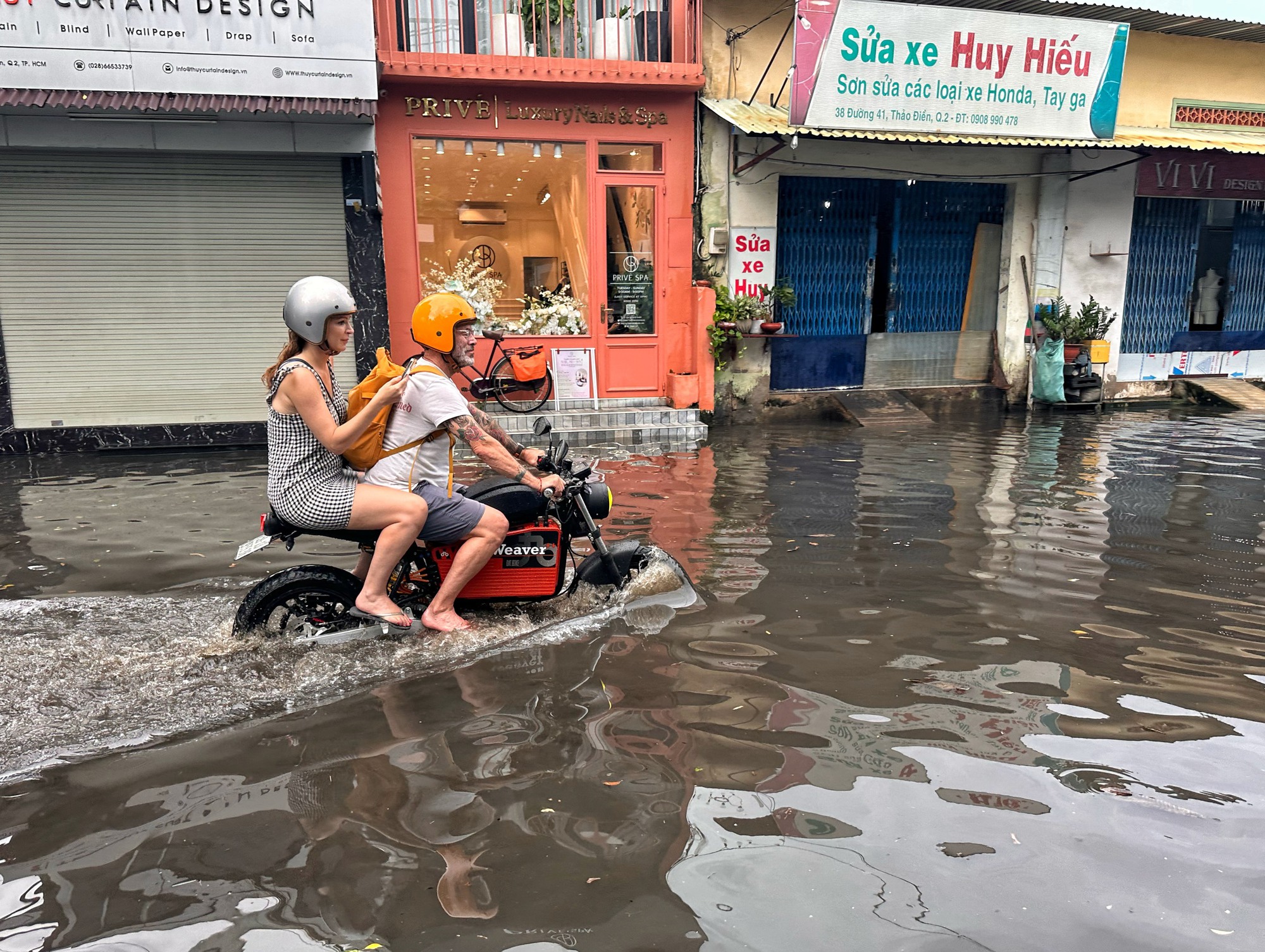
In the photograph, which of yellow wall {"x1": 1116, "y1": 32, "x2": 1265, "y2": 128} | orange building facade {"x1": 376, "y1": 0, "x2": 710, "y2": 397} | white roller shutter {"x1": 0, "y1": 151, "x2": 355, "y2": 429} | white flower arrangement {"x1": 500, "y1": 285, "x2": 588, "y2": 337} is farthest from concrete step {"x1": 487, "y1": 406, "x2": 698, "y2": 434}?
yellow wall {"x1": 1116, "y1": 32, "x2": 1265, "y2": 128}

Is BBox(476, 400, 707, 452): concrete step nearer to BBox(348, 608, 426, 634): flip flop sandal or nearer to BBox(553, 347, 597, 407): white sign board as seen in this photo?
BBox(553, 347, 597, 407): white sign board

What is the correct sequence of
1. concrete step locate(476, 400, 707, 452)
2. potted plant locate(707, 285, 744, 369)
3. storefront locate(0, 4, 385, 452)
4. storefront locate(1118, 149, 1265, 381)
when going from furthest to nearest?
storefront locate(1118, 149, 1265, 381) < potted plant locate(707, 285, 744, 369) < concrete step locate(476, 400, 707, 452) < storefront locate(0, 4, 385, 452)

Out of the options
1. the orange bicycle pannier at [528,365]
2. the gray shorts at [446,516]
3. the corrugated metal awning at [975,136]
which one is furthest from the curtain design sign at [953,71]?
the gray shorts at [446,516]

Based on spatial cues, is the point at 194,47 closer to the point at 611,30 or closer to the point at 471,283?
the point at 471,283

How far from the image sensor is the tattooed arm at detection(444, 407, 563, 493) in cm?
407

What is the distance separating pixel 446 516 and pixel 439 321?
91 cm

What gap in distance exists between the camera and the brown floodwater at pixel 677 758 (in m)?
2.36

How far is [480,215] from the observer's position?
37.1 ft

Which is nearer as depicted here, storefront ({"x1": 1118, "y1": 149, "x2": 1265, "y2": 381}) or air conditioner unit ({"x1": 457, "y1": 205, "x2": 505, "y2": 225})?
air conditioner unit ({"x1": 457, "y1": 205, "x2": 505, "y2": 225})

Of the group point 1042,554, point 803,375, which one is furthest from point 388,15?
point 1042,554

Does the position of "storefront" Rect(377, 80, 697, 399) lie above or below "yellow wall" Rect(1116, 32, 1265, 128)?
below

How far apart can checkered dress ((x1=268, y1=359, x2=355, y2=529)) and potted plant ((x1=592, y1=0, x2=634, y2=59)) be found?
872 centimetres

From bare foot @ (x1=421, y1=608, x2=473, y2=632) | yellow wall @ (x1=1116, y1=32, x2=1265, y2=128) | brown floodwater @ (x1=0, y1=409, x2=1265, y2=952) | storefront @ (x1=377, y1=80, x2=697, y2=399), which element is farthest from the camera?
yellow wall @ (x1=1116, y1=32, x2=1265, y2=128)

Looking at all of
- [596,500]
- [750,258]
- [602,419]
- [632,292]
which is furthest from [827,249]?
[596,500]
